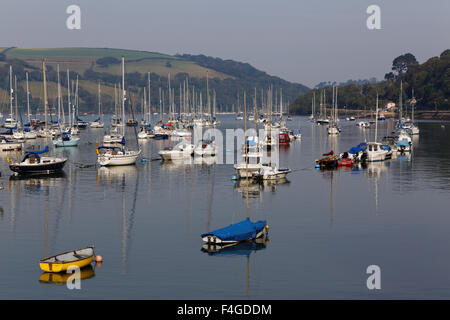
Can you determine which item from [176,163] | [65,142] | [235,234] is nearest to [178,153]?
[176,163]

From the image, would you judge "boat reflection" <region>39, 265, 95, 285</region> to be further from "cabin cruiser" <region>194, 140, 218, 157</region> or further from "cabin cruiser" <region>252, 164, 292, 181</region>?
"cabin cruiser" <region>194, 140, 218, 157</region>

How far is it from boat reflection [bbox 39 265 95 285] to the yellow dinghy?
11.1 inches

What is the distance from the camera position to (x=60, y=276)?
1631 inches

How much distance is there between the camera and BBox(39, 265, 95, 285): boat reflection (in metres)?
40.4

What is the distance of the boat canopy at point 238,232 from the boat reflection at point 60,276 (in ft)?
33.6

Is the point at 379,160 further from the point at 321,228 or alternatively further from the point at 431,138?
the point at 431,138

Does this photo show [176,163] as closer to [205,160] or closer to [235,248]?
[205,160]

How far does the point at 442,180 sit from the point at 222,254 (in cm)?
5022

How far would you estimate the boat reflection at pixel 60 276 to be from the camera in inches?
1592

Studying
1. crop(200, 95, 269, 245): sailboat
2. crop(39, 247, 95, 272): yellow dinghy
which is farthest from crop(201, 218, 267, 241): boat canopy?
crop(39, 247, 95, 272): yellow dinghy

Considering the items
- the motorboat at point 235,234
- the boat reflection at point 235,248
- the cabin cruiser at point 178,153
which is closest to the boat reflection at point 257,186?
the motorboat at point 235,234

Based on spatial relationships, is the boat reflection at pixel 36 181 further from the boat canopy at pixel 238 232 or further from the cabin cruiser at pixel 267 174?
the boat canopy at pixel 238 232

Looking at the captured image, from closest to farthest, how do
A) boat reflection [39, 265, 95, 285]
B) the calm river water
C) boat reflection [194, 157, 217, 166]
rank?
the calm river water, boat reflection [39, 265, 95, 285], boat reflection [194, 157, 217, 166]

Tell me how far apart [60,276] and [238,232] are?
14.6m
